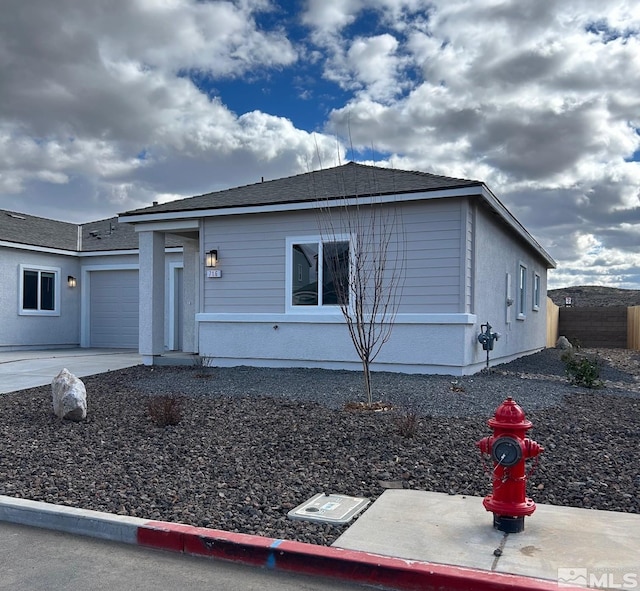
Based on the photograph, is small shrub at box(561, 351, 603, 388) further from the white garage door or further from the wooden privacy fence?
the wooden privacy fence

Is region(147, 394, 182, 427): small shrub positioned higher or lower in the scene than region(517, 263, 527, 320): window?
lower

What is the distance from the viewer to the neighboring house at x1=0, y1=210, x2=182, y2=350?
659 inches

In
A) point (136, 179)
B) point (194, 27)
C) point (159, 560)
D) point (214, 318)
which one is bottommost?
point (159, 560)

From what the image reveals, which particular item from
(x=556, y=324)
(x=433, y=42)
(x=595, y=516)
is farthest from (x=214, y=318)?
(x=556, y=324)

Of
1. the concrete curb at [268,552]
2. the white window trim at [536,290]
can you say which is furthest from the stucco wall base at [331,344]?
the concrete curb at [268,552]

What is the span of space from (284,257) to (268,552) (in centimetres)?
835

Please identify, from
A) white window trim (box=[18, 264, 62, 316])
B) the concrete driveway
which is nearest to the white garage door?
white window trim (box=[18, 264, 62, 316])

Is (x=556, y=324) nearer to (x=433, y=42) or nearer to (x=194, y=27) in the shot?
(x=433, y=42)

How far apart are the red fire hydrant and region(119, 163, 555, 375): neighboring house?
6.61m

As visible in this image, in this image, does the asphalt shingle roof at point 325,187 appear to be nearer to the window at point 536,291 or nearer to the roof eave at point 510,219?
the roof eave at point 510,219

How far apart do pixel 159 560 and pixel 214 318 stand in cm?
872

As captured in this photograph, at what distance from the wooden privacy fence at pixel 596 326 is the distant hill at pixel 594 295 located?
48.6 ft

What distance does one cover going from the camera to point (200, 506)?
441cm

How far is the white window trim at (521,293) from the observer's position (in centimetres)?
1558
